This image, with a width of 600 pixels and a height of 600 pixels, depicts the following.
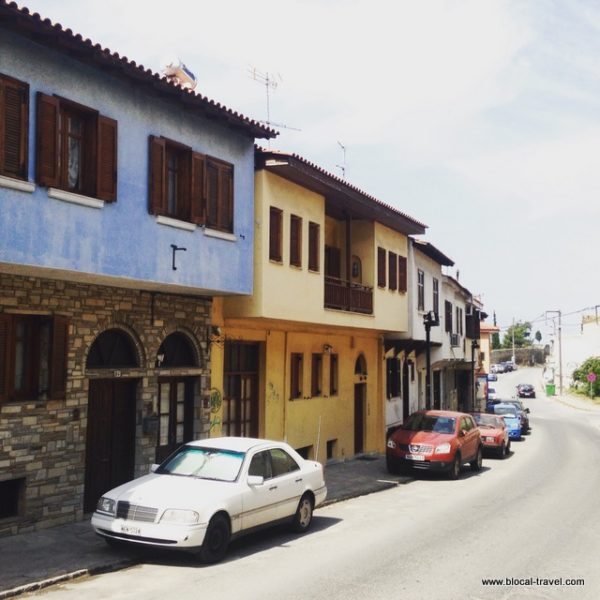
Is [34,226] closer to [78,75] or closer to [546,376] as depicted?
[78,75]

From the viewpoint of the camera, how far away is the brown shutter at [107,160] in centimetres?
1182

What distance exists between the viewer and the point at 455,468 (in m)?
20.2

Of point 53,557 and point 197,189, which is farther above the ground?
point 197,189

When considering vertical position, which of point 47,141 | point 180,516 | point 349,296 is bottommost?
point 180,516

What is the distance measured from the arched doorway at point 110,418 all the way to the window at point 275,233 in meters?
4.08

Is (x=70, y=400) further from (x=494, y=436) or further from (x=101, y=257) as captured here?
(x=494, y=436)

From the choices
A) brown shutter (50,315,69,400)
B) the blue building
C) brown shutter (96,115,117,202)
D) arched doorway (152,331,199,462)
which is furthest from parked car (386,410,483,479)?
brown shutter (96,115,117,202)

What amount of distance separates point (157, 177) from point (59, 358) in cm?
353

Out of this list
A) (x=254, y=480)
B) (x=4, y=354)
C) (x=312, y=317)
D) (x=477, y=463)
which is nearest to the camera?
(x=254, y=480)

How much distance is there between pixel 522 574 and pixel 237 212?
351 inches

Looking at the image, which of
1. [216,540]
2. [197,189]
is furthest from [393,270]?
[216,540]

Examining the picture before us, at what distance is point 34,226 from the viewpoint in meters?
10.6

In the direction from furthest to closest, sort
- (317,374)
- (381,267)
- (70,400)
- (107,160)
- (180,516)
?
(381,267) → (317,374) → (70,400) → (107,160) → (180,516)

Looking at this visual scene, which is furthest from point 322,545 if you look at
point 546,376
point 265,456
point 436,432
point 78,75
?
point 546,376
